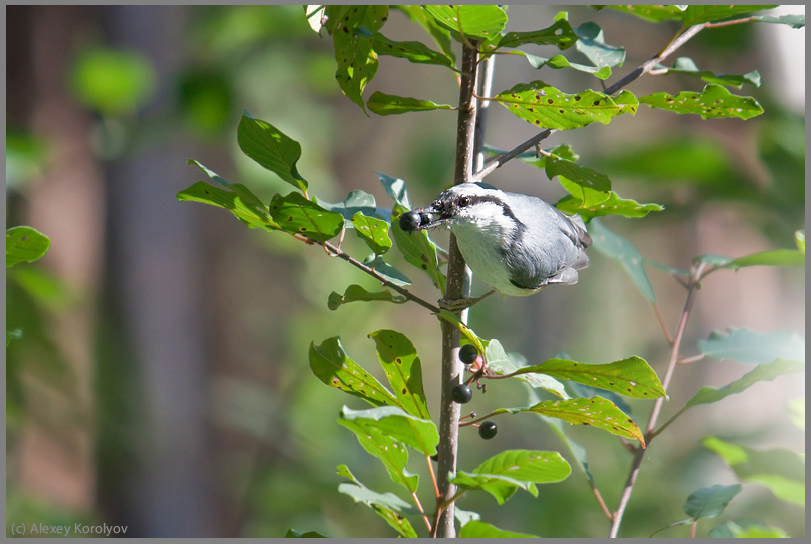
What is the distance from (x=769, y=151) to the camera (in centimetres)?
144

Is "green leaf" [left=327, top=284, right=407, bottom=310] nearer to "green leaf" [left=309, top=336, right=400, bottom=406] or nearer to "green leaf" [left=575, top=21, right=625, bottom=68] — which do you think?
"green leaf" [left=309, top=336, right=400, bottom=406]

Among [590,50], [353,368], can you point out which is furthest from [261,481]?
[590,50]

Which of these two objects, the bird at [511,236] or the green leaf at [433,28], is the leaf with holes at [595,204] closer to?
the bird at [511,236]

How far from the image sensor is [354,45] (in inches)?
27.2

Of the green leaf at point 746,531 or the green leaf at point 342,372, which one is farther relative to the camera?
the green leaf at point 746,531

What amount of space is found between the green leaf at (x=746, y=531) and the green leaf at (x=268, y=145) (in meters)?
0.71

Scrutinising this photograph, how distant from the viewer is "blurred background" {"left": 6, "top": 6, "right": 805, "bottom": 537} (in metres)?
1.81

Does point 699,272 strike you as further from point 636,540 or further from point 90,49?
point 90,49

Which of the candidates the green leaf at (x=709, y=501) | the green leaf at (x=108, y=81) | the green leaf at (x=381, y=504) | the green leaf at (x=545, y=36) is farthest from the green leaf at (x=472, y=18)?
the green leaf at (x=108, y=81)

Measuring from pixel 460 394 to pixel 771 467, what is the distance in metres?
0.71

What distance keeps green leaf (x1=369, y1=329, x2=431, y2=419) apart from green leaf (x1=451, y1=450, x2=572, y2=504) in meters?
0.11

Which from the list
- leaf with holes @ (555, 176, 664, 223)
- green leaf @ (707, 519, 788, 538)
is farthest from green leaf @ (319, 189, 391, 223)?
green leaf @ (707, 519, 788, 538)

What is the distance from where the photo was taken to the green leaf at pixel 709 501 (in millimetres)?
934

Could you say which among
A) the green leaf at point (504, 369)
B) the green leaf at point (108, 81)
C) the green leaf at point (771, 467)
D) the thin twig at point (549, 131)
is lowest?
the green leaf at point (771, 467)
